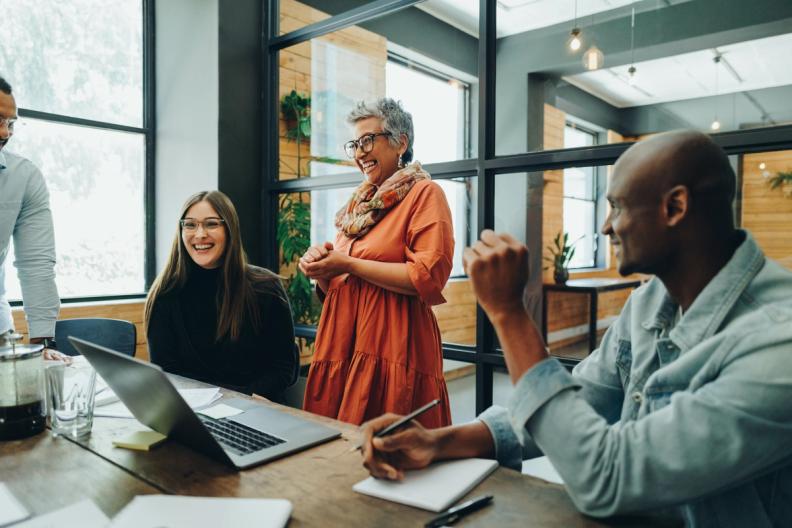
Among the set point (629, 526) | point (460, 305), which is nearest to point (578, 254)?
point (460, 305)

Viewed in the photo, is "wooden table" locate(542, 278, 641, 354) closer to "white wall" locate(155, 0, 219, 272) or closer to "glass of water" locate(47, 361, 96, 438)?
"white wall" locate(155, 0, 219, 272)

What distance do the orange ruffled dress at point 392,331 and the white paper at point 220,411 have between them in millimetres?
565

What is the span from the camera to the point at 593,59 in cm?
260

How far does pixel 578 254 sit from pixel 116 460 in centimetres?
248

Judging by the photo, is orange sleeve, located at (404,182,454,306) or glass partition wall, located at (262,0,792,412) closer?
orange sleeve, located at (404,182,454,306)

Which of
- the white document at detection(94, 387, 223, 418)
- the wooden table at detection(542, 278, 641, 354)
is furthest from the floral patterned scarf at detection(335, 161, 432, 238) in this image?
the wooden table at detection(542, 278, 641, 354)

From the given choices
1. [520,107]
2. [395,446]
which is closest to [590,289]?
[520,107]

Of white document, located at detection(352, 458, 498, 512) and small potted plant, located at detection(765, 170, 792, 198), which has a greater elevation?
small potted plant, located at detection(765, 170, 792, 198)

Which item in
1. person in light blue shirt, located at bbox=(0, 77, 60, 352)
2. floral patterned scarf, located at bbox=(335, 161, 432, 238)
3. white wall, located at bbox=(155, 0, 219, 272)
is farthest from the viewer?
white wall, located at bbox=(155, 0, 219, 272)

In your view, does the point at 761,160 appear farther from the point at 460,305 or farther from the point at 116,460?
the point at 116,460

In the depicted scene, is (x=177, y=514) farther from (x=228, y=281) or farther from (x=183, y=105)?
(x=183, y=105)

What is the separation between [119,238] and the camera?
3803 mm

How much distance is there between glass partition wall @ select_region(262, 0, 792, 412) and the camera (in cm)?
210

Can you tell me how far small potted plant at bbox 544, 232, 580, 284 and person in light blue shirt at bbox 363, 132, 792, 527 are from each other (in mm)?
2055
